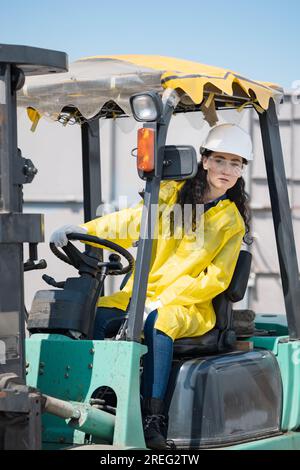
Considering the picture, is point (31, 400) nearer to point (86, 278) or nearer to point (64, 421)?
point (64, 421)

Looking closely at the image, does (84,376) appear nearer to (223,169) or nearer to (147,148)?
(147,148)

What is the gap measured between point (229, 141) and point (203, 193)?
1.02 ft

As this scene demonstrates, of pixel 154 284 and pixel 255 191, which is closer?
pixel 154 284

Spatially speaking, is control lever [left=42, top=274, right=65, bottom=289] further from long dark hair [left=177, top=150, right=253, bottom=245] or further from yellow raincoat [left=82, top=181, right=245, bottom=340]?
long dark hair [left=177, top=150, right=253, bottom=245]

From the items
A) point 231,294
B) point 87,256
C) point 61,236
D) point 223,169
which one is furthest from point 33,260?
point 223,169

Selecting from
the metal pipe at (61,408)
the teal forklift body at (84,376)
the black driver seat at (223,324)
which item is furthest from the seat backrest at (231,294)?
the metal pipe at (61,408)

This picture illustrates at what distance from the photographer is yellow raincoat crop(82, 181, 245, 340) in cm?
493

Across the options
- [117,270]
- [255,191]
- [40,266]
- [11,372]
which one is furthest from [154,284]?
[255,191]

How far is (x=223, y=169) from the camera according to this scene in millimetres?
5199

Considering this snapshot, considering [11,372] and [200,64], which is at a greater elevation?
[200,64]

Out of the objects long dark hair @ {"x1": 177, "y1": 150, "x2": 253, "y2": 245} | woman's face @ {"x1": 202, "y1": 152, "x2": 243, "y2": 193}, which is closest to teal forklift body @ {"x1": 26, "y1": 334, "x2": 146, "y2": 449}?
long dark hair @ {"x1": 177, "y1": 150, "x2": 253, "y2": 245}

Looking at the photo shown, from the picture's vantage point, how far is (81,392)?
15.1 feet

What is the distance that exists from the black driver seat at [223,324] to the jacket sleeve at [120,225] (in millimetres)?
586
